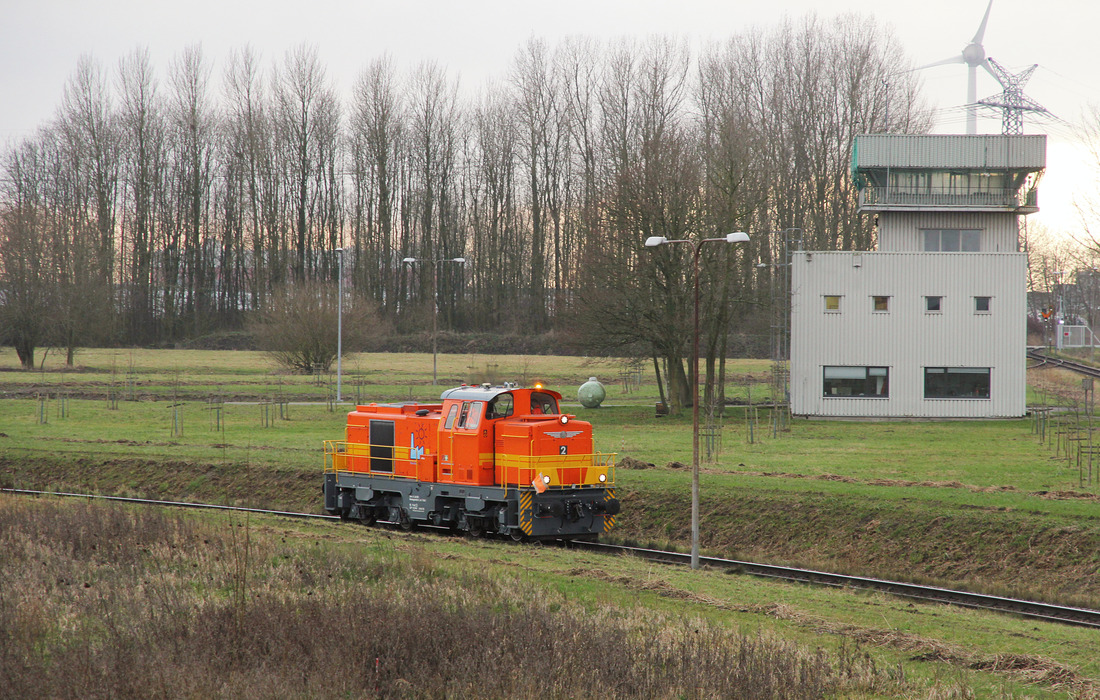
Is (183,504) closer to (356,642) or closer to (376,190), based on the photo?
(356,642)

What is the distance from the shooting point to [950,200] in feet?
152

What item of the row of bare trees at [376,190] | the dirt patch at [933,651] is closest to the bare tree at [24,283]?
the row of bare trees at [376,190]

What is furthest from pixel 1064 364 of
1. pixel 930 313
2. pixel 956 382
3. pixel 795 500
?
pixel 795 500

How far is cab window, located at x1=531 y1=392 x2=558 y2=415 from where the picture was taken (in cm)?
2205

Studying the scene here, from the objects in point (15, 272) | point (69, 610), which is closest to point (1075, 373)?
point (69, 610)

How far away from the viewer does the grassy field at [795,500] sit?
1334cm

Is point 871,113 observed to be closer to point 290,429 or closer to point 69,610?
point 290,429

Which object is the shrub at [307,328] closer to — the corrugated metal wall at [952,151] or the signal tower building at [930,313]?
the signal tower building at [930,313]

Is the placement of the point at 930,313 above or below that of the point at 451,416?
above

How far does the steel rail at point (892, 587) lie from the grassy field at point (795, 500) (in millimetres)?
1125

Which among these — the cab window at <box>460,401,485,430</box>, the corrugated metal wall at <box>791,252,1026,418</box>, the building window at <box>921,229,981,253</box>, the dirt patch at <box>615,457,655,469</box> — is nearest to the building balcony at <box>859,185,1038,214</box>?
the building window at <box>921,229,981,253</box>

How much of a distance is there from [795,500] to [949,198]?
28.9m

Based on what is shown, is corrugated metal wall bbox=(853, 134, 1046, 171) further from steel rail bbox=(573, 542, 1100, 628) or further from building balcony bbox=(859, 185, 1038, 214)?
steel rail bbox=(573, 542, 1100, 628)

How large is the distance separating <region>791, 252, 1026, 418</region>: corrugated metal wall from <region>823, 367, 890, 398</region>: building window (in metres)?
0.27
